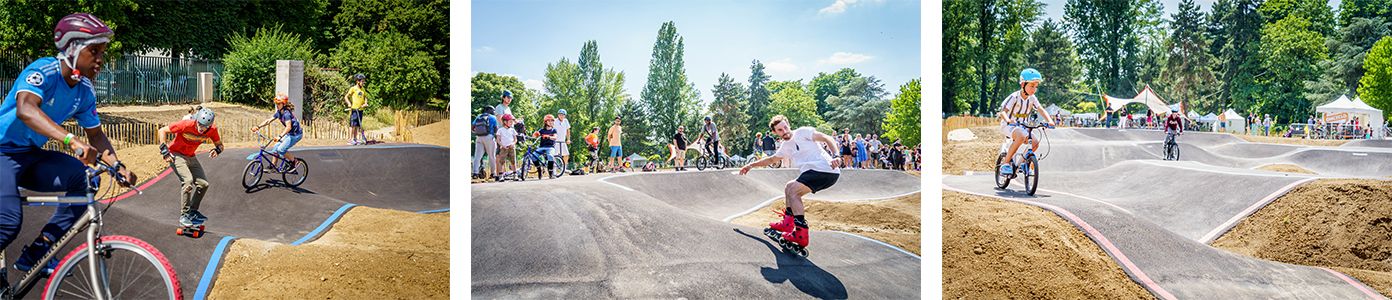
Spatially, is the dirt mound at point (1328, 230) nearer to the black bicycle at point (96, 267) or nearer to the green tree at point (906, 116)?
the green tree at point (906, 116)

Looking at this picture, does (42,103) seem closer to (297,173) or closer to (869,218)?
(297,173)

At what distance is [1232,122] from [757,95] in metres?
4.38

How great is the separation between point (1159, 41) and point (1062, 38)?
0.85 meters

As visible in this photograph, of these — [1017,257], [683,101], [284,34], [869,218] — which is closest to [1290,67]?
[1017,257]

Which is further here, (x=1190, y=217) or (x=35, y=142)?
(x=1190, y=217)

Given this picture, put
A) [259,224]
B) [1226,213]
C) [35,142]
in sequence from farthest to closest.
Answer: [1226,213] < [259,224] < [35,142]

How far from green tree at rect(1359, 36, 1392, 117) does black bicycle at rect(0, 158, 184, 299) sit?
9.79 m

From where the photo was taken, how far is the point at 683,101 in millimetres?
8023

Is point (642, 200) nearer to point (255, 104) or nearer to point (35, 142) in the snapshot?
point (255, 104)

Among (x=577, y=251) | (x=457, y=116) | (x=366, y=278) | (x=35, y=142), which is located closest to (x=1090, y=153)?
(x=577, y=251)

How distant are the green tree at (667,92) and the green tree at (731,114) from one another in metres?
0.19

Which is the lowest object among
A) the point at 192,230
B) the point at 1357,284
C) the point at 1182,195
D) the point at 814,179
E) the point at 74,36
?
the point at 1357,284

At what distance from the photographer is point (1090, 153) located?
8398 mm

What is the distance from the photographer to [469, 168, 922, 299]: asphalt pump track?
284 inches
